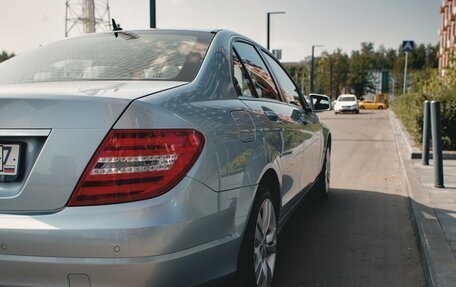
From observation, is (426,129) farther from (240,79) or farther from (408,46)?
(408,46)

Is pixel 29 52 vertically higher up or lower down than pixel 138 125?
higher up

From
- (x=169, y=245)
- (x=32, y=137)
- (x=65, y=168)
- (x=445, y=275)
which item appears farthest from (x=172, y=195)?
(x=445, y=275)

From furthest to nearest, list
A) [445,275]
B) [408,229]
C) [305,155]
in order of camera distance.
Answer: [408,229]
[305,155]
[445,275]

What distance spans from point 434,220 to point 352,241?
0.80 m

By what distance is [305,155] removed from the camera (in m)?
4.01

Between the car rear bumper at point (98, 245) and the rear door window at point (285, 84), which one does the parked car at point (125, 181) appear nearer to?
the car rear bumper at point (98, 245)

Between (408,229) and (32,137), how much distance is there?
153 inches

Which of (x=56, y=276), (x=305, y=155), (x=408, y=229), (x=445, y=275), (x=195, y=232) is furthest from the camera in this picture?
(x=408, y=229)

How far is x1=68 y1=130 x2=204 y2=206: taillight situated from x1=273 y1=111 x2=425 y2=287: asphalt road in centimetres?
176

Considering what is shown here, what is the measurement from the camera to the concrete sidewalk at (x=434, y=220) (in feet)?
10.5

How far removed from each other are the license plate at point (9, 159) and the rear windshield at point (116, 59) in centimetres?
68

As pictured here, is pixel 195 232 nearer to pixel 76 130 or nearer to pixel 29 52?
pixel 76 130

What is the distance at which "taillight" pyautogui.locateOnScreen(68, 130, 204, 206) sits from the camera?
6.19 ft

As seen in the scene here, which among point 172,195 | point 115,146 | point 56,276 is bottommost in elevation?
point 56,276
